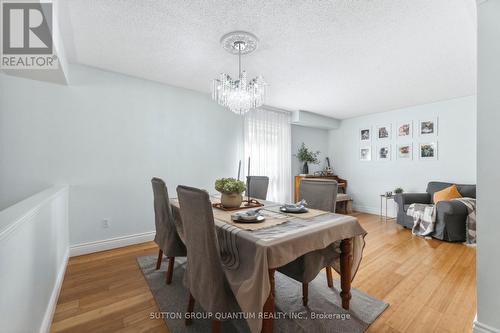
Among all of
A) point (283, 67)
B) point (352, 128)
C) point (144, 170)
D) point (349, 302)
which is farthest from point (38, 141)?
point (352, 128)

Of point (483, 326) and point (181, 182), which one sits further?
point (181, 182)

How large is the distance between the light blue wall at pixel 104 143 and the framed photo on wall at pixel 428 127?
404 centimetres

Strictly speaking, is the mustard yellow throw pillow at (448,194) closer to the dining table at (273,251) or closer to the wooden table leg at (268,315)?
the dining table at (273,251)

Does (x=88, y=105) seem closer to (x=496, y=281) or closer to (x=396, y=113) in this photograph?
(x=496, y=281)

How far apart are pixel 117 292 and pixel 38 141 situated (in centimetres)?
191

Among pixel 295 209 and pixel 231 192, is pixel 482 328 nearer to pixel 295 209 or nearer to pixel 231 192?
pixel 295 209

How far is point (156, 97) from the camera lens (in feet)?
10.9

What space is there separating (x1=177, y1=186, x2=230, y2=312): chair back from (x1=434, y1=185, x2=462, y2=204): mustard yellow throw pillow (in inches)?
156

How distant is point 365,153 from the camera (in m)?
5.38

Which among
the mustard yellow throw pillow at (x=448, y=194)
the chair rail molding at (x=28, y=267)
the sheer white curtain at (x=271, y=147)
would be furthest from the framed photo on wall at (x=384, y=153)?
the chair rail molding at (x=28, y=267)

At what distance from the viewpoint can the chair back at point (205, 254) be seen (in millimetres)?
1236

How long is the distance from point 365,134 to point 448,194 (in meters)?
2.16

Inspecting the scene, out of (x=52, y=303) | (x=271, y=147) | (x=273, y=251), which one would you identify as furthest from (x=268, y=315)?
(x=271, y=147)

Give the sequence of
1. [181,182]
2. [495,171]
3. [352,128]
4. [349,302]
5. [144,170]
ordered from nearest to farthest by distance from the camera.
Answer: [495,171] → [349,302] → [144,170] → [181,182] → [352,128]
